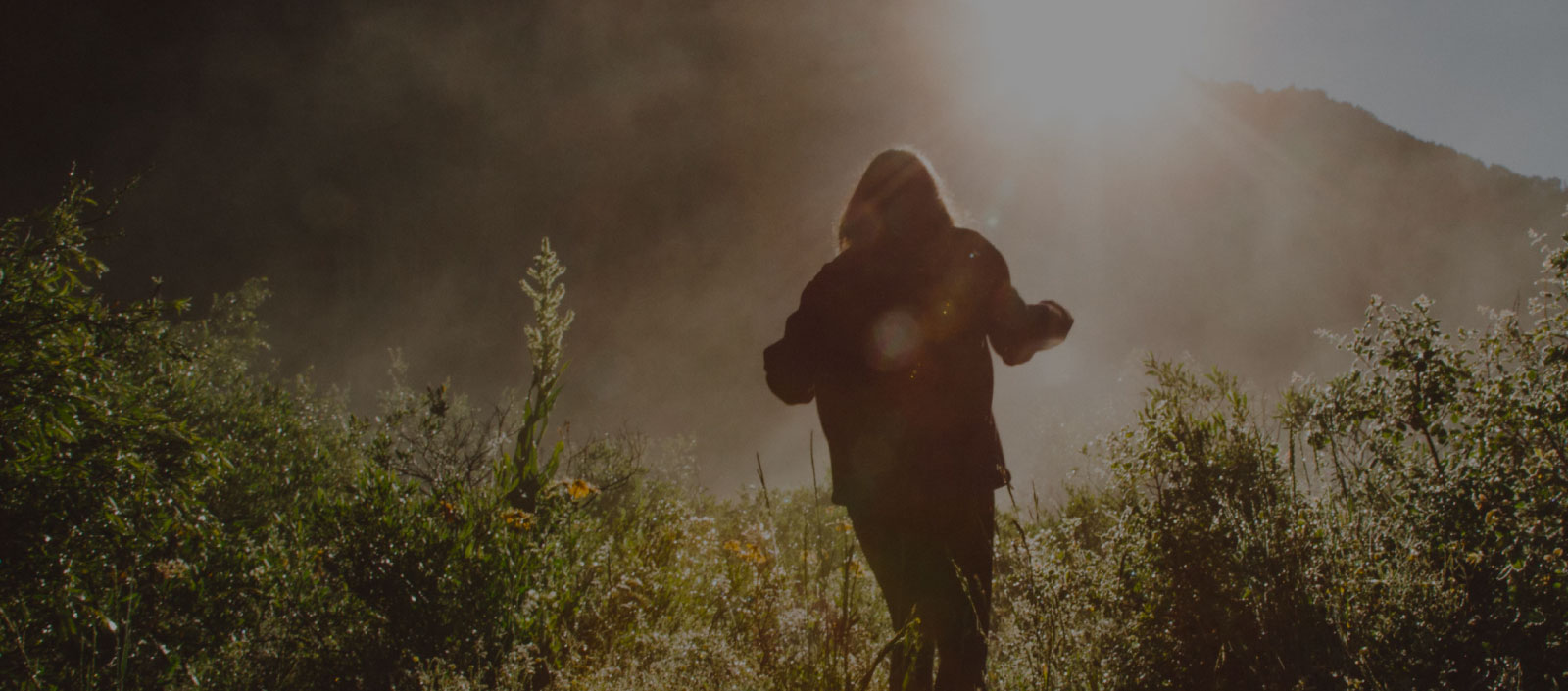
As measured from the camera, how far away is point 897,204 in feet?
8.13

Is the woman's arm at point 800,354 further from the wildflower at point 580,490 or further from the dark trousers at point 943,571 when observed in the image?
the wildflower at point 580,490

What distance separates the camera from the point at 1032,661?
5.46 feet

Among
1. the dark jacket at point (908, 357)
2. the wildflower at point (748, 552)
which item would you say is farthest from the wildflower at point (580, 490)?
the dark jacket at point (908, 357)

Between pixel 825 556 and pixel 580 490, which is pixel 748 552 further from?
pixel 825 556

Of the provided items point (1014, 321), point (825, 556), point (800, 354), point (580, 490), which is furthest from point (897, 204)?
point (580, 490)

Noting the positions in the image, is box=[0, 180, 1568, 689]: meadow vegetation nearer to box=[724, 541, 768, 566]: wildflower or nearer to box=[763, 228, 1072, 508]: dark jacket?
box=[763, 228, 1072, 508]: dark jacket

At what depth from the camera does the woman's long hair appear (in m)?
2.42

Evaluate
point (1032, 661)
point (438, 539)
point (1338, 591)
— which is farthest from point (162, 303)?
point (1338, 591)

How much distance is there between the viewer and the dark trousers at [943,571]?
1.93 m

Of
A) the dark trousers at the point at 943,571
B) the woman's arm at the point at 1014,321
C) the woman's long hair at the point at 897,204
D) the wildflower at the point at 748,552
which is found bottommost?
the dark trousers at the point at 943,571

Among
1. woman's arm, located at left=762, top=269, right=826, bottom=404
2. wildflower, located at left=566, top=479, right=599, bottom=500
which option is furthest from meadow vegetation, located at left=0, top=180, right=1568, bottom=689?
wildflower, located at left=566, top=479, right=599, bottom=500

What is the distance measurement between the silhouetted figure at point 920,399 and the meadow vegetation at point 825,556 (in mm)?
208

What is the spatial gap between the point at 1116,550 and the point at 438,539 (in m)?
3.23

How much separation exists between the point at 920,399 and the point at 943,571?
609 mm
